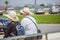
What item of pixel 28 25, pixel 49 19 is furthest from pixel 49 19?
pixel 28 25

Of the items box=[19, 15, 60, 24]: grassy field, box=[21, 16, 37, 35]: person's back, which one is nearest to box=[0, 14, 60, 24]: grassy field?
box=[19, 15, 60, 24]: grassy field

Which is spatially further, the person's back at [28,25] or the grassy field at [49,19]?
the grassy field at [49,19]

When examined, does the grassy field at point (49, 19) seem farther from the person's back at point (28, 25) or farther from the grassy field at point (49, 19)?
the person's back at point (28, 25)

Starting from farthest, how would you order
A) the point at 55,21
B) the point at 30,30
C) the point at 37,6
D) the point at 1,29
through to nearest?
the point at 55,21
the point at 37,6
the point at 1,29
the point at 30,30

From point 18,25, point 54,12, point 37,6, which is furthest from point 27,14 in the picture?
point 54,12

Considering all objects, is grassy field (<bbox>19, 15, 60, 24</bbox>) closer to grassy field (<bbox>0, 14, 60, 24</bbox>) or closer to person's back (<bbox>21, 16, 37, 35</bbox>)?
grassy field (<bbox>0, 14, 60, 24</bbox>)

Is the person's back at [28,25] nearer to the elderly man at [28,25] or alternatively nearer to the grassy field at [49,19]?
the elderly man at [28,25]

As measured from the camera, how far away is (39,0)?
511 cm

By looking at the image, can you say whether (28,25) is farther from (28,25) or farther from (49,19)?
(49,19)

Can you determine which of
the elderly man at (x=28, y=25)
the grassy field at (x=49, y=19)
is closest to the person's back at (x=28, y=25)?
the elderly man at (x=28, y=25)

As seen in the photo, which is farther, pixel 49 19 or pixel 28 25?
pixel 49 19

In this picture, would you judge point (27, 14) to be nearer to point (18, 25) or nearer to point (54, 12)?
point (18, 25)

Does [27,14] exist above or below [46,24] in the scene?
above

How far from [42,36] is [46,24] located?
2.29 m
